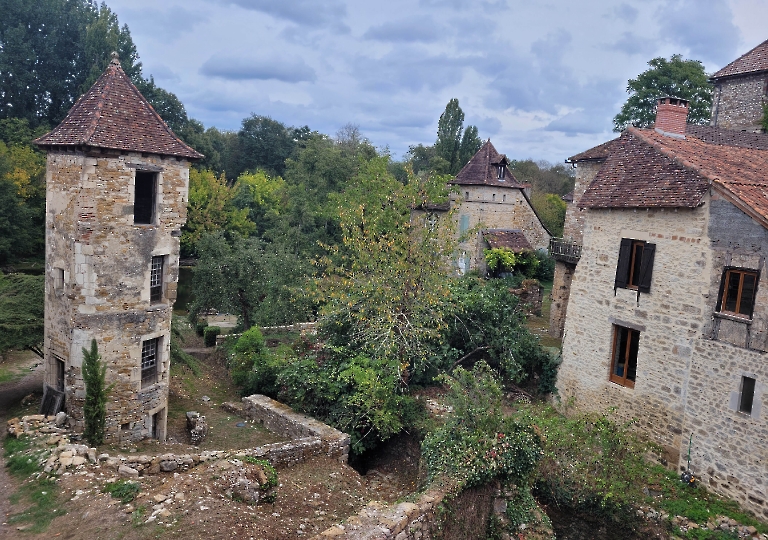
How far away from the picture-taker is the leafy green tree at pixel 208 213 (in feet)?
127

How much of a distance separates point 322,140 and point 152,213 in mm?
24573

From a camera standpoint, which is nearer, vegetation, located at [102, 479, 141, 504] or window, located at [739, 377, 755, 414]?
vegetation, located at [102, 479, 141, 504]

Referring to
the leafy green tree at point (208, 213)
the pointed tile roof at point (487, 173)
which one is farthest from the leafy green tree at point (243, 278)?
the pointed tile roof at point (487, 173)

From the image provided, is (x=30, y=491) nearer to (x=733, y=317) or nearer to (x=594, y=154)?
(x=733, y=317)

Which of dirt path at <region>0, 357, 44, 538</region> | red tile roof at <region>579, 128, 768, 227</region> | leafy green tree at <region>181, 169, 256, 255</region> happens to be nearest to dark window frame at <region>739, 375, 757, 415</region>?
red tile roof at <region>579, 128, 768, 227</region>

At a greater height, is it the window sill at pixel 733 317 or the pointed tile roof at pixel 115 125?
the pointed tile roof at pixel 115 125

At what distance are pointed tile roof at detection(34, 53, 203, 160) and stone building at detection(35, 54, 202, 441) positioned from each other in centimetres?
3

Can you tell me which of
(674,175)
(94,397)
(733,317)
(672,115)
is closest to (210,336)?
(94,397)

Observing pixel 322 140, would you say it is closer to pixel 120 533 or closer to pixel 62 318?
pixel 62 318

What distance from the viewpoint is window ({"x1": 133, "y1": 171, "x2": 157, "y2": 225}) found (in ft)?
49.0

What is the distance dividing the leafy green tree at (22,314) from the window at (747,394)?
18.7m

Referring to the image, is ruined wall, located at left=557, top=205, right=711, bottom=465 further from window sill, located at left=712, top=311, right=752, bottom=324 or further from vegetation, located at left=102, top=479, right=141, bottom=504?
vegetation, located at left=102, top=479, right=141, bottom=504

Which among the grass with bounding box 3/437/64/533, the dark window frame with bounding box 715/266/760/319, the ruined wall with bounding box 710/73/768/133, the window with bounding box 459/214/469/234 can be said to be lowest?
the grass with bounding box 3/437/64/533

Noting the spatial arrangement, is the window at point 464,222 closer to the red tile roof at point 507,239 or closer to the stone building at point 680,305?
the red tile roof at point 507,239
